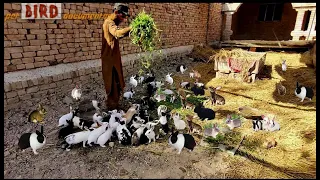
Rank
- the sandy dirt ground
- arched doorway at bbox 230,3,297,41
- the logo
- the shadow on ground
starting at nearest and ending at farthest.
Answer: the sandy dirt ground, the logo, the shadow on ground, arched doorway at bbox 230,3,297,41

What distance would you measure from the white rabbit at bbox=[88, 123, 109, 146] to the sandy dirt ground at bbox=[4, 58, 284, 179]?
0.49 ft

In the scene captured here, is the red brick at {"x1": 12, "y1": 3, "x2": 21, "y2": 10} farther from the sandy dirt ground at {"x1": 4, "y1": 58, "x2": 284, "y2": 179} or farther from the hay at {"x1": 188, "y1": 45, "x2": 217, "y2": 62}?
the hay at {"x1": 188, "y1": 45, "x2": 217, "y2": 62}

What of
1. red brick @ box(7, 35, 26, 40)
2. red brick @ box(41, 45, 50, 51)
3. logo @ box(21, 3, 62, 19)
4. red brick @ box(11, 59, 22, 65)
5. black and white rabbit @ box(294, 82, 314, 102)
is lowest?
black and white rabbit @ box(294, 82, 314, 102)

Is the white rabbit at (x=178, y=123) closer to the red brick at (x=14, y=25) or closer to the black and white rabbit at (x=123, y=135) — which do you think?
the black and white rabbit at (x=123, y=135)

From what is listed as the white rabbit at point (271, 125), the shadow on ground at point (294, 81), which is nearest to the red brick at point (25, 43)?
the white rabbit at point (271, 125)

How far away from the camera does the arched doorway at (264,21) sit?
16.2 m

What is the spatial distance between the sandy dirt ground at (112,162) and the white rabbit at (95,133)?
15 centimetres

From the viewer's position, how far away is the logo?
5.00 metres

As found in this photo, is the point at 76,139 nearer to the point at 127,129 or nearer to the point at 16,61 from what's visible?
the point at 127,129

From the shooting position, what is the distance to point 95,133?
3.89m

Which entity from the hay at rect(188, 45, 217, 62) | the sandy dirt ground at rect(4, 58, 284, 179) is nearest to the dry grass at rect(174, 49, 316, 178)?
the sandy dirt ground at rect(4, 58, 284, 179)

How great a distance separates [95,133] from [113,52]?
179 centimetres

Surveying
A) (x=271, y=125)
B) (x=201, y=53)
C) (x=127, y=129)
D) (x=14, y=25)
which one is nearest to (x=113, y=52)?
(x=127, y=129)

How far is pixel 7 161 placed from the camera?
3404 mm
